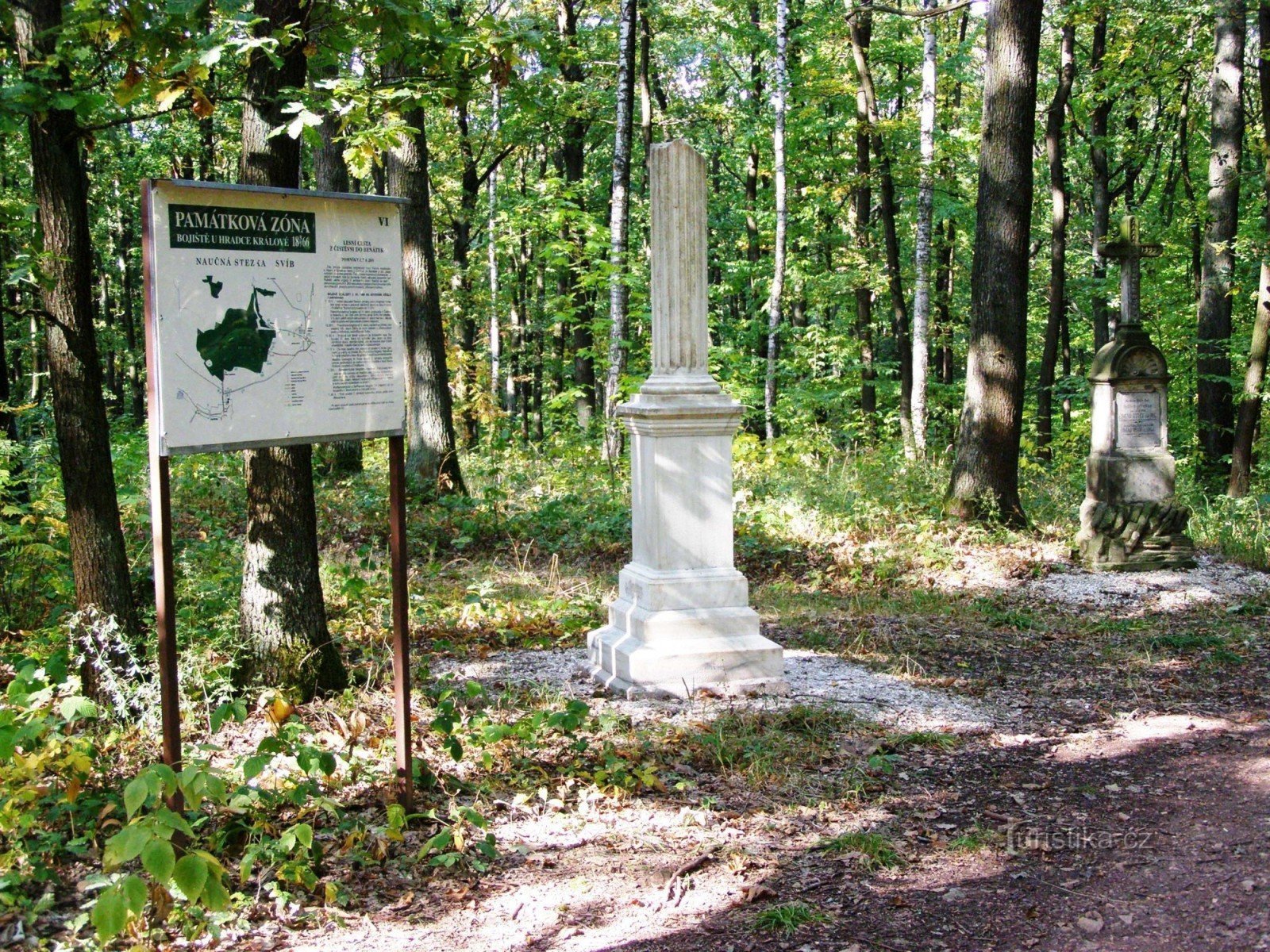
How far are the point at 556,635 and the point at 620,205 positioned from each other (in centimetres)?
885

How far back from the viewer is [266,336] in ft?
13.0

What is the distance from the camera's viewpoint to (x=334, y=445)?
542 inches

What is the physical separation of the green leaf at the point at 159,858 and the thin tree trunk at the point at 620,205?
1174cm

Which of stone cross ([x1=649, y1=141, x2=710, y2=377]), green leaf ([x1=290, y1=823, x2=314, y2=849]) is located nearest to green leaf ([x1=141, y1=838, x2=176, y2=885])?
green leaf ([x1=290, y1=823, x2=314, y2=849])

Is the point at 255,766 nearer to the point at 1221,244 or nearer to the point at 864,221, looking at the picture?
the point at 1221,244

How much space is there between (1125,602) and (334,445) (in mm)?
9770

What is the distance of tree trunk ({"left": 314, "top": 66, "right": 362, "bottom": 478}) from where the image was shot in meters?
12.3

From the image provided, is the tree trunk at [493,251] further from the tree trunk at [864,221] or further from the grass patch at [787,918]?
the grass patch at [787,918]

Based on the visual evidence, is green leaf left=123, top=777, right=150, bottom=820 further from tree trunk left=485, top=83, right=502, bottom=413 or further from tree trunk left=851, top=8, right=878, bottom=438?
tree trunk left=485, top=83, right=502, bottom=413

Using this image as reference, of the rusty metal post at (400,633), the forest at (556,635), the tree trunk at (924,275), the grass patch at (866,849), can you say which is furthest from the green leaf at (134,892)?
the tree trunk at (924,275)

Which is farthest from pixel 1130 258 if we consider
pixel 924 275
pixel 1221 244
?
pixel 924 275

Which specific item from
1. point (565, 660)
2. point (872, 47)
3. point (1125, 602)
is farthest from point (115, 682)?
point (872, 47)

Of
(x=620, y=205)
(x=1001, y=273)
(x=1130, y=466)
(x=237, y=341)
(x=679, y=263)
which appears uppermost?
(x=620, y=205)

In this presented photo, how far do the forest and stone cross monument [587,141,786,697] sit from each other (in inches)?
12.9
